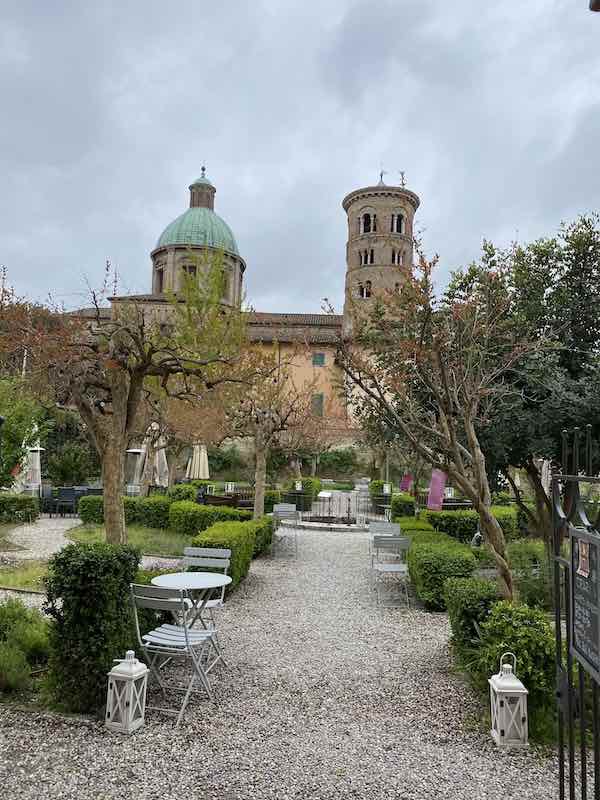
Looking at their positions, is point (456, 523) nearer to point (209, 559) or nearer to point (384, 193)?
point (209, 559)

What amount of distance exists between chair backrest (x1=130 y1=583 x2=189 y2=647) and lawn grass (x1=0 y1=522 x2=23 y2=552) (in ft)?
28.0

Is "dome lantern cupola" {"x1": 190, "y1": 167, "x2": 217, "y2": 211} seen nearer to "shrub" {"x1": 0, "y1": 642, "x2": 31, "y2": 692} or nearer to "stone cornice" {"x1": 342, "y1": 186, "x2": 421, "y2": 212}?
"stone cornice" {"x1": 342, "y1": 186, "x2": 421, "y2": 212}

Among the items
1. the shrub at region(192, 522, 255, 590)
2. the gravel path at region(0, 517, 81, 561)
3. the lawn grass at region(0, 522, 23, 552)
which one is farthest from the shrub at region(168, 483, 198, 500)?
the shrub at region(192, 522, 255, 590)

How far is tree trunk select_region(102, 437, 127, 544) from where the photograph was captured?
6.87 m

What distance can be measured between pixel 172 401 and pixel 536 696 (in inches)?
590

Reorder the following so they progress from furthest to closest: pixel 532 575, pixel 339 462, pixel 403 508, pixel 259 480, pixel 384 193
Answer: pixel 384 193
pixel 339 462
pixel 403 508
pixel 259 480
pixel 532 575

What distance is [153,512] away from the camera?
14.6m

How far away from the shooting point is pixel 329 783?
3646 millimetres

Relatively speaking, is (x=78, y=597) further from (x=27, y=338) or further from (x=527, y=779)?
(x=27, y=338)

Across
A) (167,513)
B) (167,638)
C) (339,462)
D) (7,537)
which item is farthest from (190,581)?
(339,462)

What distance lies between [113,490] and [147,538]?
6.43 metres

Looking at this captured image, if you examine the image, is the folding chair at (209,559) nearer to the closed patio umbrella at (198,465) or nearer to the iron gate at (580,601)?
the iron gate at (580,601)

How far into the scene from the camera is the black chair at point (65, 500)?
18109 millimetres

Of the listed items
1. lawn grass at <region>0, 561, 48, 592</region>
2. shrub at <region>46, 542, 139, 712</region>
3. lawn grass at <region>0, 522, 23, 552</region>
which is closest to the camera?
shrub at <region>46, 542, 139, 712</region>
